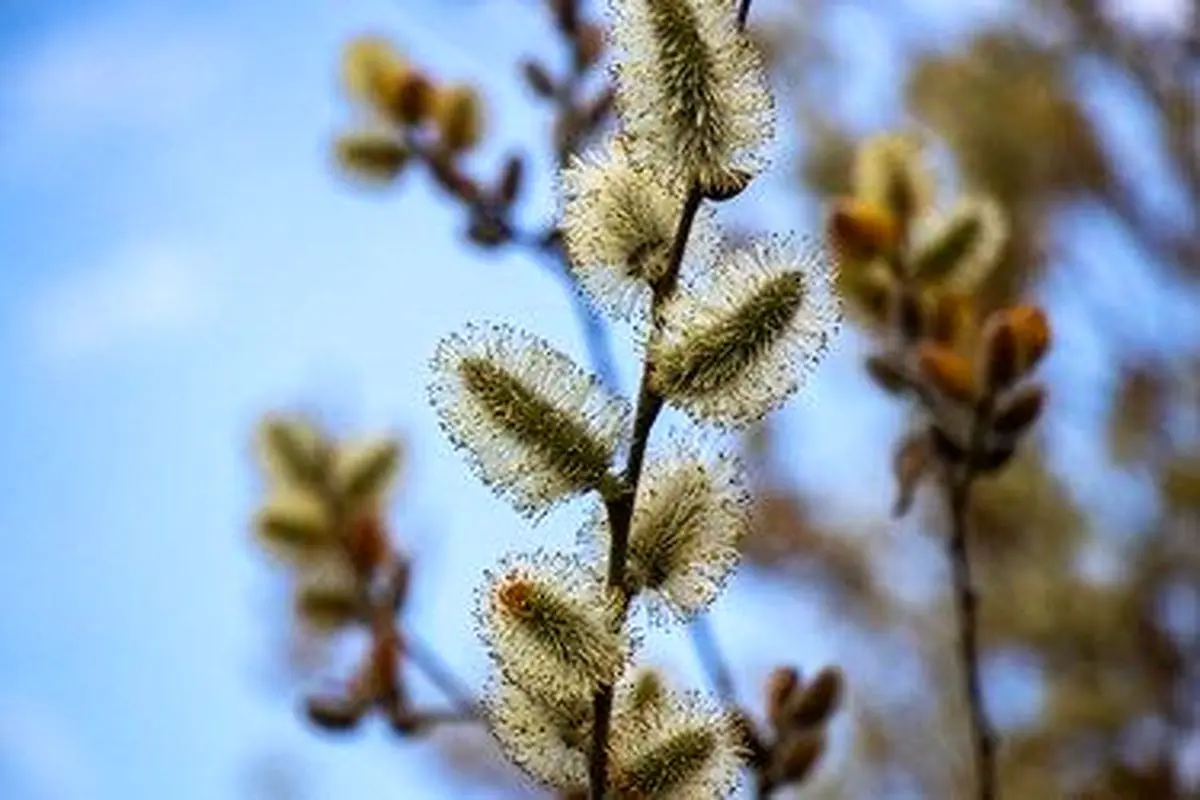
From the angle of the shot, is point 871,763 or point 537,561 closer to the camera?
point 537,561

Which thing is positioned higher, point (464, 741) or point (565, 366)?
point (464, 741)

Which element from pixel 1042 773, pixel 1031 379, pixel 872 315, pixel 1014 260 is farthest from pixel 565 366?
pixel 1014 260

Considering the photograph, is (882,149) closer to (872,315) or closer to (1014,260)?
(872,315)

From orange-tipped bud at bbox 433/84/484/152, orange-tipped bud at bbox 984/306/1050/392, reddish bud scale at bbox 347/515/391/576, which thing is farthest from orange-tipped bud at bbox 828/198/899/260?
reddish bud scale at bbox 347/515/391/576

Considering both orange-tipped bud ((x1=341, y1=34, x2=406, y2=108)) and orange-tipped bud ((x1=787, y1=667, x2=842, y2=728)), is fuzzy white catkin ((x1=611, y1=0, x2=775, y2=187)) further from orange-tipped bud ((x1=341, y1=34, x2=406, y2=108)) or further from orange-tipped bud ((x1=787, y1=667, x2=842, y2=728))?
orange-tipped bud ((x1=341, y1=34, x2=406, y2=108))

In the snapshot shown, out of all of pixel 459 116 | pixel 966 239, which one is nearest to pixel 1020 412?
pixel 966 239

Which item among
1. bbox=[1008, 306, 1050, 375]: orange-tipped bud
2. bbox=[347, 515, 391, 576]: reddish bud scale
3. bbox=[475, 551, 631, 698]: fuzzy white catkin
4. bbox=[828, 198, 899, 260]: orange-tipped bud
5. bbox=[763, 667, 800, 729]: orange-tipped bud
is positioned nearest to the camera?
bbox=[475, 551, 631, 698]: fuzzy white catkin

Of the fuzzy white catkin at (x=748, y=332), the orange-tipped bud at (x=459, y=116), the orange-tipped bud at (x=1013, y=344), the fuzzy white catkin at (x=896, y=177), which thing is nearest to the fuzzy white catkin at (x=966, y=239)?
the fuzzy white catkin at (x=896, y=177)

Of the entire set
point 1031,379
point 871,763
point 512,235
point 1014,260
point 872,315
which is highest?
point 1014,260
